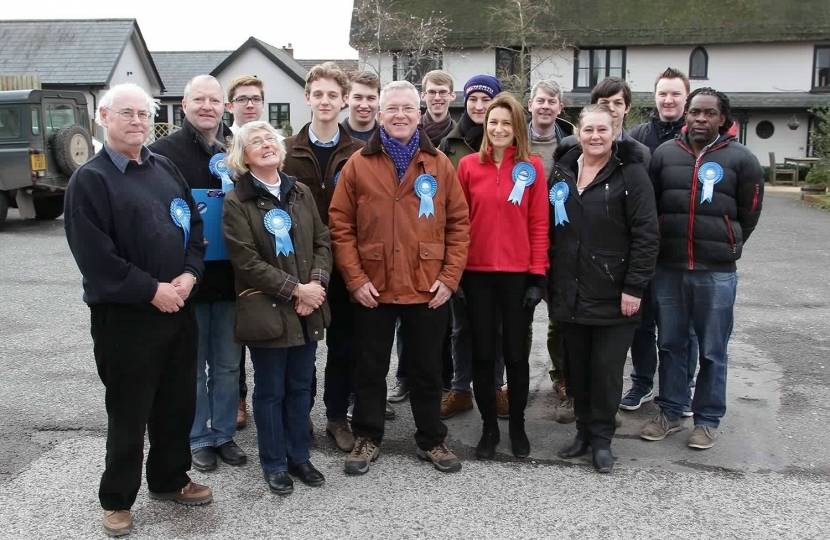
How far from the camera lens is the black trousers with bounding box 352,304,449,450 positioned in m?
4.16

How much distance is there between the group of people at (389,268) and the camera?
360 centimetres

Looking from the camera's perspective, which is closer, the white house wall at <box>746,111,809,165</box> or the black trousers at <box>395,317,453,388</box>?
the black trousers at <box>395,317,453,388</box>

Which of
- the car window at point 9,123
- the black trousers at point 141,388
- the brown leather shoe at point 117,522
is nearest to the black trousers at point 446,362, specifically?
the black trousers at point 141,388

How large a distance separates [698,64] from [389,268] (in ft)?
95.3

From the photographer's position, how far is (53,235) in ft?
45.8

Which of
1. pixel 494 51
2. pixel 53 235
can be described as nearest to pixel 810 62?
pixel 494 51

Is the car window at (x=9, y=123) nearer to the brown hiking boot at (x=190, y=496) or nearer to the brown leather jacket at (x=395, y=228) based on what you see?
the brown leather jacket at (x=395, y=228)

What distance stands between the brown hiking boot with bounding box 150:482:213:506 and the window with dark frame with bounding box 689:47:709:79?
2946 cm

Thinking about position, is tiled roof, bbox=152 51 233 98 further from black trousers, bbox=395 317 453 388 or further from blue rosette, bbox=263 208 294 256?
blue rosette, bbox=263 208 294 256

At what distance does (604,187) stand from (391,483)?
2.03 m

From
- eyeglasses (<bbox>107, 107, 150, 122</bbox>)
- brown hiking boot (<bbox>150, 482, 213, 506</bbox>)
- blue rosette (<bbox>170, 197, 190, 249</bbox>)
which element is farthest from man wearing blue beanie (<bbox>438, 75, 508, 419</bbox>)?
eyeglasses (<bbox>107, 107, 150, 122</bbox>)

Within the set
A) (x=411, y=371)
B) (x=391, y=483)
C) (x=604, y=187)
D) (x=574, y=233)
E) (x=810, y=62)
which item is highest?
(x=810, y=62)

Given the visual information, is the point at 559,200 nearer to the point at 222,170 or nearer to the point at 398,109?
the point at 398,109

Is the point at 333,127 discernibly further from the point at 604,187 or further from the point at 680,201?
the point at 680,201
